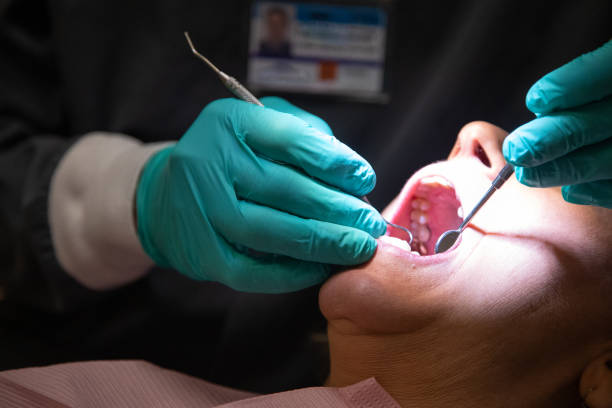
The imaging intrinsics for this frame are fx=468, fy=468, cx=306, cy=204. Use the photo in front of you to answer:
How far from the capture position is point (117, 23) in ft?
5.21

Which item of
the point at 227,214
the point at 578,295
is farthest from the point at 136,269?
the point at 578,295

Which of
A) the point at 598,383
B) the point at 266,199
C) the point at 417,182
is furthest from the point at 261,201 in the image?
the point at 598,383

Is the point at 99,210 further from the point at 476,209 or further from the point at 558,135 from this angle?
the point at 558,135

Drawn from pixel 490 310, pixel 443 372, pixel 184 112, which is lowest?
pixel 443 372

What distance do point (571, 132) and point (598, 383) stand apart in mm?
502

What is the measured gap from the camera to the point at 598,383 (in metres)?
0.93

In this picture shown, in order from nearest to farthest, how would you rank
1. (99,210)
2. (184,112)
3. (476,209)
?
(476,209) → (99,210) → (184,112)

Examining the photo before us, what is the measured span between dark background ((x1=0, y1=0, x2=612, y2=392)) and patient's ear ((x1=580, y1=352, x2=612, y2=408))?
712mm

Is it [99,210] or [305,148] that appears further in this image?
[99,210]

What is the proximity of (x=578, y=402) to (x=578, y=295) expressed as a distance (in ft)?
0.92

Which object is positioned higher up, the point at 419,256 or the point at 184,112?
the point at 184,112

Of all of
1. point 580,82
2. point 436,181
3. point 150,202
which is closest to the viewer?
point 580,82

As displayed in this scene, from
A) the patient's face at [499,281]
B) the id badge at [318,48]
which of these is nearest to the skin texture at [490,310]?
the patient's face at [499,281]

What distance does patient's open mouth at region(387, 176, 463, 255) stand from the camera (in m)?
1.11
